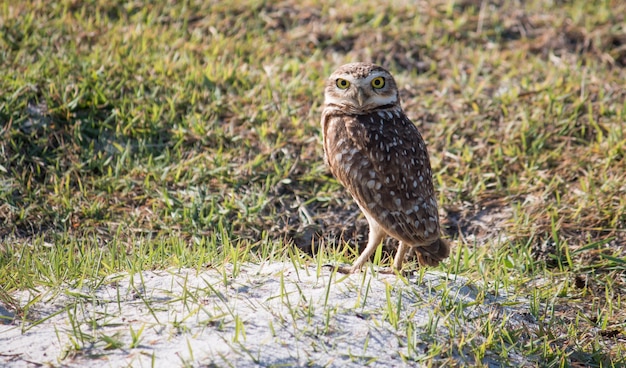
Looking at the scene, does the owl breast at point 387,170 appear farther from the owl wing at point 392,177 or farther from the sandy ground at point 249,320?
the sandy ground at point 249,320

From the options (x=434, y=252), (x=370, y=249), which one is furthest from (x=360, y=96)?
(x=434, y=252)

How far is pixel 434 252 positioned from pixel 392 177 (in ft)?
1.53

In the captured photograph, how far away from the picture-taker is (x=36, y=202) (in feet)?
16.1

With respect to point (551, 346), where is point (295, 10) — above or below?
above

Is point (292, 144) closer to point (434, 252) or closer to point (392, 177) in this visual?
point (392, 177)

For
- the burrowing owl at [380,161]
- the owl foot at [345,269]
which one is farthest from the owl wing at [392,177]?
the owl foot at [345,269]

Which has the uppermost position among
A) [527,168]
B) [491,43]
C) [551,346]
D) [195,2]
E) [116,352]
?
[195,2]

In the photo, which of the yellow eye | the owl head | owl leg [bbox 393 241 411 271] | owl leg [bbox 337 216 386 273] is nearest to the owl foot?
owl leg [bbox 337 216 386 273]

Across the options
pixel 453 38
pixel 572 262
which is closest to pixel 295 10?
pixel 453 38

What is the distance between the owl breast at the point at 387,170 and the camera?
12.7ft

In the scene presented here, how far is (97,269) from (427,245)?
1757 millimetres

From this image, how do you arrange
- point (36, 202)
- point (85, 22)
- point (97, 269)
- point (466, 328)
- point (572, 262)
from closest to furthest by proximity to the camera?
point (466, 328) → point (97, 269) → point (572, 262) → point (36, 202) → point (85, 22)

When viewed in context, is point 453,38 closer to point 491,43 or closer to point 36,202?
point 491,43

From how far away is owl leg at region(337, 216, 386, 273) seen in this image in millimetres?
3898
